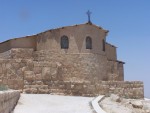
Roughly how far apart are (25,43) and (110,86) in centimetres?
922

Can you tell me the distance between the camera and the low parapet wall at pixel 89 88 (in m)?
20.6

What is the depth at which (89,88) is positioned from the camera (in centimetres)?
2138

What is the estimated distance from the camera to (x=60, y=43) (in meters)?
27.2

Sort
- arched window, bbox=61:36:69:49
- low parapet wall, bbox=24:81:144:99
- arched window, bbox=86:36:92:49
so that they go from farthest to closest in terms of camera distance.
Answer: arched window, bbox=86:36:92:49 → arched window, bbox=61:36:69:49 → low parapet wall, bbox=24:81:144:99

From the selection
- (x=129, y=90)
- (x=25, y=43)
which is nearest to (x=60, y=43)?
(x=25, y=43)

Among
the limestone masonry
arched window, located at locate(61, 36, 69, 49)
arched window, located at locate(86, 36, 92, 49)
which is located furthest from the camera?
arched window, located at locate(86, 36, 92, 49)

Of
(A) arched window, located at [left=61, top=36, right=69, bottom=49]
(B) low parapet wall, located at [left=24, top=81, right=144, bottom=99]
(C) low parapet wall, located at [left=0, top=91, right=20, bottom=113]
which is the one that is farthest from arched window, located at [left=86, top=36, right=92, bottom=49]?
(C) low parapet wall, located at [left=0, top=91, right=20, bottom=113]

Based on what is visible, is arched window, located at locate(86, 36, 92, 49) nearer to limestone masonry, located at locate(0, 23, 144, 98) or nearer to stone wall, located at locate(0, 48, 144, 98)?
limestone masonry, located at locate(0, 23, 144, 98)

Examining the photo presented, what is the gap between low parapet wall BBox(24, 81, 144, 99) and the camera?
20.6 m

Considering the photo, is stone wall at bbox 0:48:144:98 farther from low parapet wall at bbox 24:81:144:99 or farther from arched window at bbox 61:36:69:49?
arched window at bbox 61:36:69:49

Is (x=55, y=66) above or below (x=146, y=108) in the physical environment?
above

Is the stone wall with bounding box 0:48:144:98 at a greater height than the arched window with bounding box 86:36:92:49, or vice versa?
the arched window with bounding box 86:36:92:49

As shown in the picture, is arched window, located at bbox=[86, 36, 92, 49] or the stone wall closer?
the stone wall

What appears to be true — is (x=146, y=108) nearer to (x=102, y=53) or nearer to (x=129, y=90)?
(x=129, y=90)
